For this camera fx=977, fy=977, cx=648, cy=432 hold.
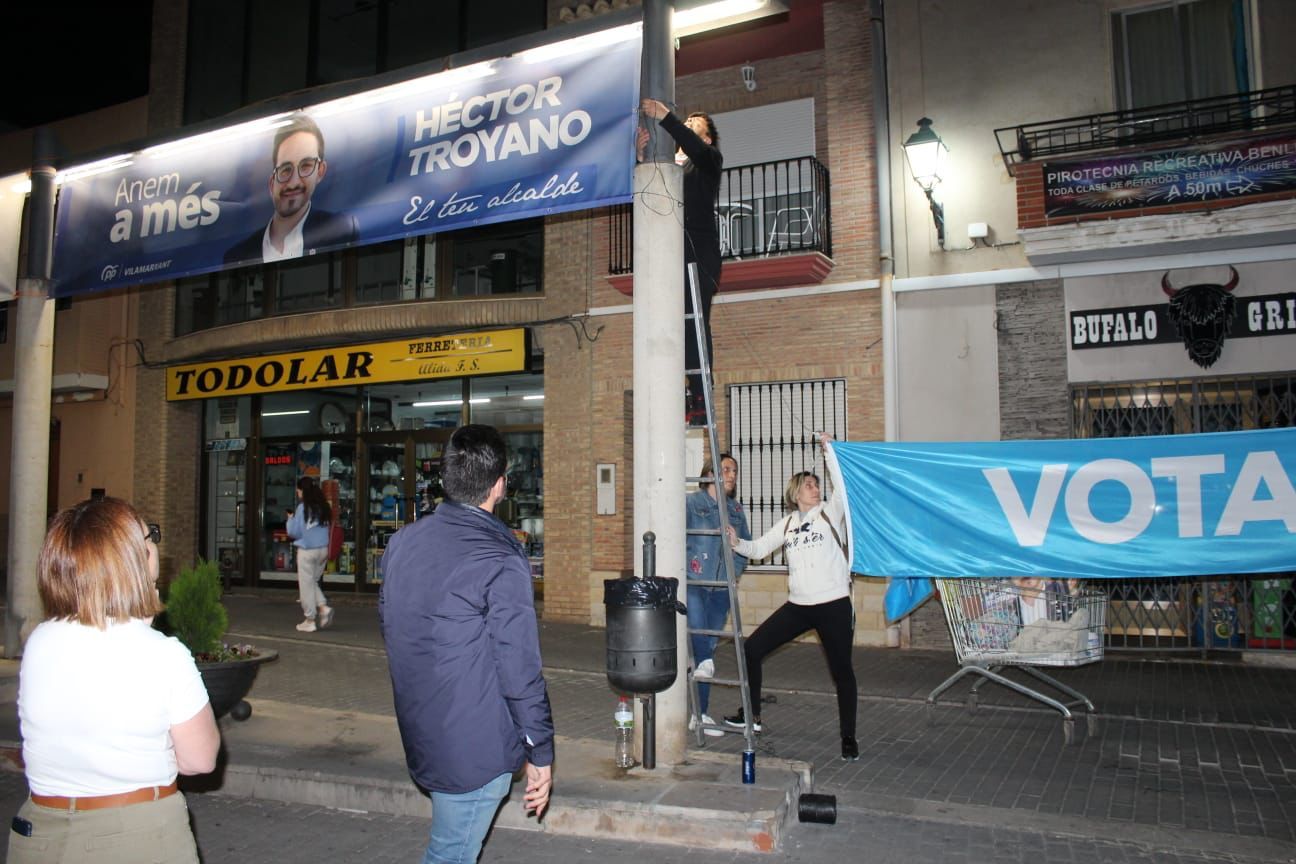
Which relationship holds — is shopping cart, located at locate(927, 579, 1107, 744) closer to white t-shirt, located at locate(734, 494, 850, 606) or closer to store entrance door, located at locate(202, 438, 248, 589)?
white t-shirt, located at locate(734, 494, 850, 606)

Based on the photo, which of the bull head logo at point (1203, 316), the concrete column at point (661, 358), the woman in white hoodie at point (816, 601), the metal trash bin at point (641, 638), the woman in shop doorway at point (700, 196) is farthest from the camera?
the bull head logo at point (1203, 316)

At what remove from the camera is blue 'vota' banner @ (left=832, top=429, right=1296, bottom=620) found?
6508 millimetres

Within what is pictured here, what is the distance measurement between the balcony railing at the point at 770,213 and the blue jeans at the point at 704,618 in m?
Answer: 6.03

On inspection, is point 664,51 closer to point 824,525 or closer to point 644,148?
point 644,148

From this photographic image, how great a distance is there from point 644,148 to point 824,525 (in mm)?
2840

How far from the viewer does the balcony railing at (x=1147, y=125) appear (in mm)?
10430

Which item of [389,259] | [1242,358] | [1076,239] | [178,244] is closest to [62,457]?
[389,259]

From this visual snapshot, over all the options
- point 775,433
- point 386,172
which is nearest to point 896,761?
point 386,172

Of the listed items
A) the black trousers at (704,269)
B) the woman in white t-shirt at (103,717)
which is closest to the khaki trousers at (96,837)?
the woman in white t-shirt at (103,717)

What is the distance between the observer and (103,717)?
260 centimetres

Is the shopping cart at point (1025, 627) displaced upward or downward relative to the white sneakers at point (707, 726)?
upward

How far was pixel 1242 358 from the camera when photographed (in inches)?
416

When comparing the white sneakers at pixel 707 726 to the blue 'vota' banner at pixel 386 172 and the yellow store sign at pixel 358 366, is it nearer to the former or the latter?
the blue 'vota' banner at pixel 386 172

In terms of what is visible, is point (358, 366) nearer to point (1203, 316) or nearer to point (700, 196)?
point (700, 196)
